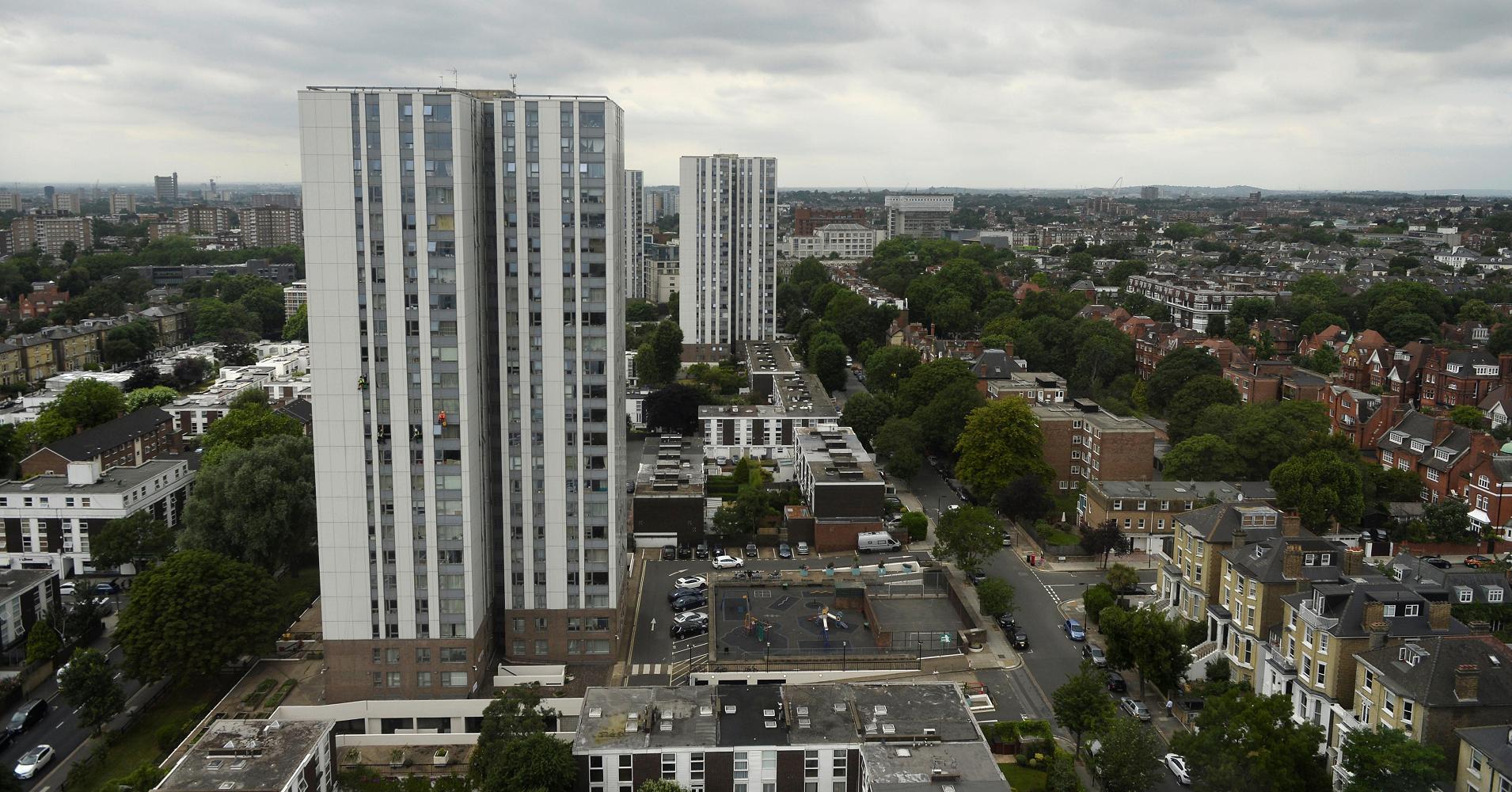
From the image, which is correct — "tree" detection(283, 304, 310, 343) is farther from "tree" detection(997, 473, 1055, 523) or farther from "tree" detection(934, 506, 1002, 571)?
"tree" detection(934, 506, 1002, 571)

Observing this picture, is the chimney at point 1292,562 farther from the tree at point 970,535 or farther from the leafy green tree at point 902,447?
the leafy green tree at point 902,447

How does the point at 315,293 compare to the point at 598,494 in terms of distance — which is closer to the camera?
the point at 315,293

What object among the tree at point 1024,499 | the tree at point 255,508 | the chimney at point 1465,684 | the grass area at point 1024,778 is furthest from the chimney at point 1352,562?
the tree at point 255,508


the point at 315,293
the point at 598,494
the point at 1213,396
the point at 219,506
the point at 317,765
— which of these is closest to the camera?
the point at 317,765

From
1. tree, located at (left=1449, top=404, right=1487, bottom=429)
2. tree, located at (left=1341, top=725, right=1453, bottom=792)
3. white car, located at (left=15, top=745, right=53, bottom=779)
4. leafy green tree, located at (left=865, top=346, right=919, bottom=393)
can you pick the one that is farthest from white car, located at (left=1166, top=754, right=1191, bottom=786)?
leafy green tree, located at (left=865, top=346, right=919, bottom=393)

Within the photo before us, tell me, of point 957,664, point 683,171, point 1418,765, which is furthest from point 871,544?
point 683,171

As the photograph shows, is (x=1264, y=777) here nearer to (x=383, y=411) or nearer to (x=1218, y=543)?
(x=1218, y=543)

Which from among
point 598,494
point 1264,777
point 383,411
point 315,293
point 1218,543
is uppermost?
point 315,293
